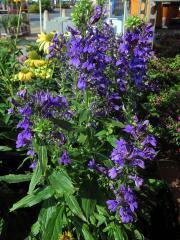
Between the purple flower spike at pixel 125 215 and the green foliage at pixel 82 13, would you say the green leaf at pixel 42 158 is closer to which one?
A: the purple flower spike at pixel 125 215

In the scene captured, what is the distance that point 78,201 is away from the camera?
2.33m

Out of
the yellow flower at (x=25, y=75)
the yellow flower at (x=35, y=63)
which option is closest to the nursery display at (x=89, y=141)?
the yellow flower at (x=25, y=75)

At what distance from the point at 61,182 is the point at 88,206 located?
29 centimetres

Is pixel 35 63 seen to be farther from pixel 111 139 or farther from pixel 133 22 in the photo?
pixel 111 139

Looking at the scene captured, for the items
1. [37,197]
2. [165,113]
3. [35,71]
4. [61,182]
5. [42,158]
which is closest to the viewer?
[42,158]

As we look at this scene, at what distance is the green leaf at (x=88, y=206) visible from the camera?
7.29 ft

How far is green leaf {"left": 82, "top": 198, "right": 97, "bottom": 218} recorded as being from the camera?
7.29 feet

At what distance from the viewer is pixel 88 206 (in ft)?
7.39

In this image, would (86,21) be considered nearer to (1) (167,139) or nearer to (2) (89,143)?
(2) (89,143)

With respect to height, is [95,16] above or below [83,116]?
above

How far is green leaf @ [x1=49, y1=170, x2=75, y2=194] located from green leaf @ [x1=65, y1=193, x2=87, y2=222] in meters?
0.11

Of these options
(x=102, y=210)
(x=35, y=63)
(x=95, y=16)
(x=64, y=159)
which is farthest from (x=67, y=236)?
(x=35, y=63)

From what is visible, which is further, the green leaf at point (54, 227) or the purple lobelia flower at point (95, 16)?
the purple lobelia flower at point (95, 16)

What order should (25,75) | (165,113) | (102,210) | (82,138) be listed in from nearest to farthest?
(102,210), (82,138), (25,75), (165,113)
